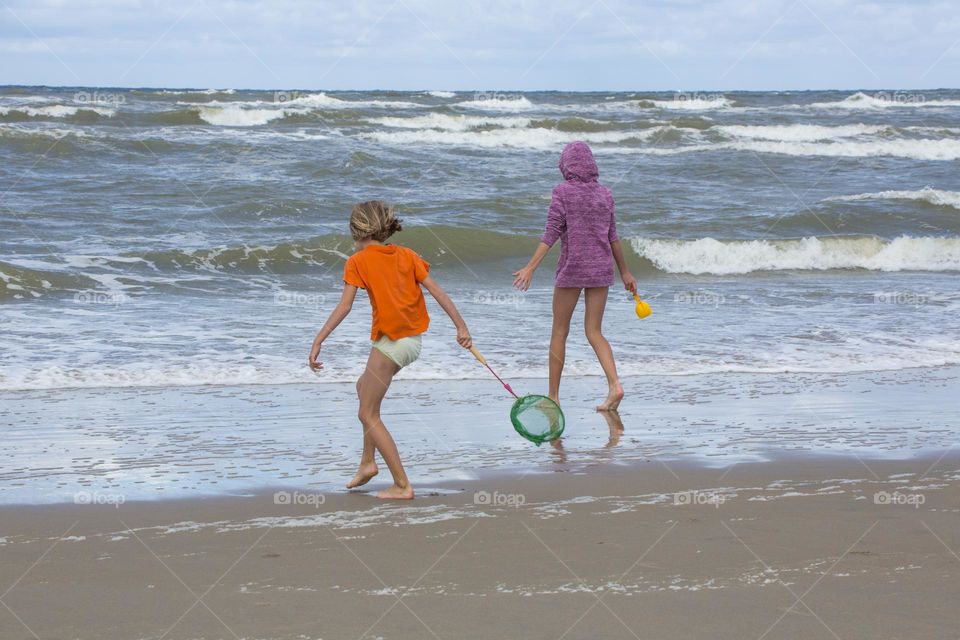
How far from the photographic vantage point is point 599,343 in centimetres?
734

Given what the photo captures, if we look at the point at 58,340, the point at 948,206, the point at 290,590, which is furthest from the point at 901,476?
the point at 948,206

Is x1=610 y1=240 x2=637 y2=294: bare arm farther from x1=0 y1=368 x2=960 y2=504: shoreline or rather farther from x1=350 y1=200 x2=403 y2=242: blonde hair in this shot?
x1=350 y1=200 x2=403 y2=242: blonde hair

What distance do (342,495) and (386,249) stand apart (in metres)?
1.14

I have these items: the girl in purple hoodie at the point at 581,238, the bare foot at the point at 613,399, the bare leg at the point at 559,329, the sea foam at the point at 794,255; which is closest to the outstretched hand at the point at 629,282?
the girl in purple hoodie at the point at 581,238

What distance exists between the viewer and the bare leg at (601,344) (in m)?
7.25

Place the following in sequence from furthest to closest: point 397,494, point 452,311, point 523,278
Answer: point 523,278, point 452,311, point 397,494

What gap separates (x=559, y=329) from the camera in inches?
289

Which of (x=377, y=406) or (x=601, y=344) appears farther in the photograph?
(x=601, y=344)

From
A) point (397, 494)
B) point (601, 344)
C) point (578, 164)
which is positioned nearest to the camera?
point (397, 494)

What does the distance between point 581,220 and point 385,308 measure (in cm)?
228

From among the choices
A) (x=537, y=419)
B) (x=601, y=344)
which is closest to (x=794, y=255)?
(x=601, y=344)

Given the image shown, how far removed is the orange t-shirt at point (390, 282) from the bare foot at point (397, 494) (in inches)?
26.8

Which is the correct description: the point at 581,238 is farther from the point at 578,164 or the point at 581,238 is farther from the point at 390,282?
the point at 390,282

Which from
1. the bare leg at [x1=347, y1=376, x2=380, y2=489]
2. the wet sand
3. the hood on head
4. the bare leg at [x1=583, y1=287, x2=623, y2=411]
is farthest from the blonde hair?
the bare leg at [x1=583, y1=287, x2=623, y2=411]
